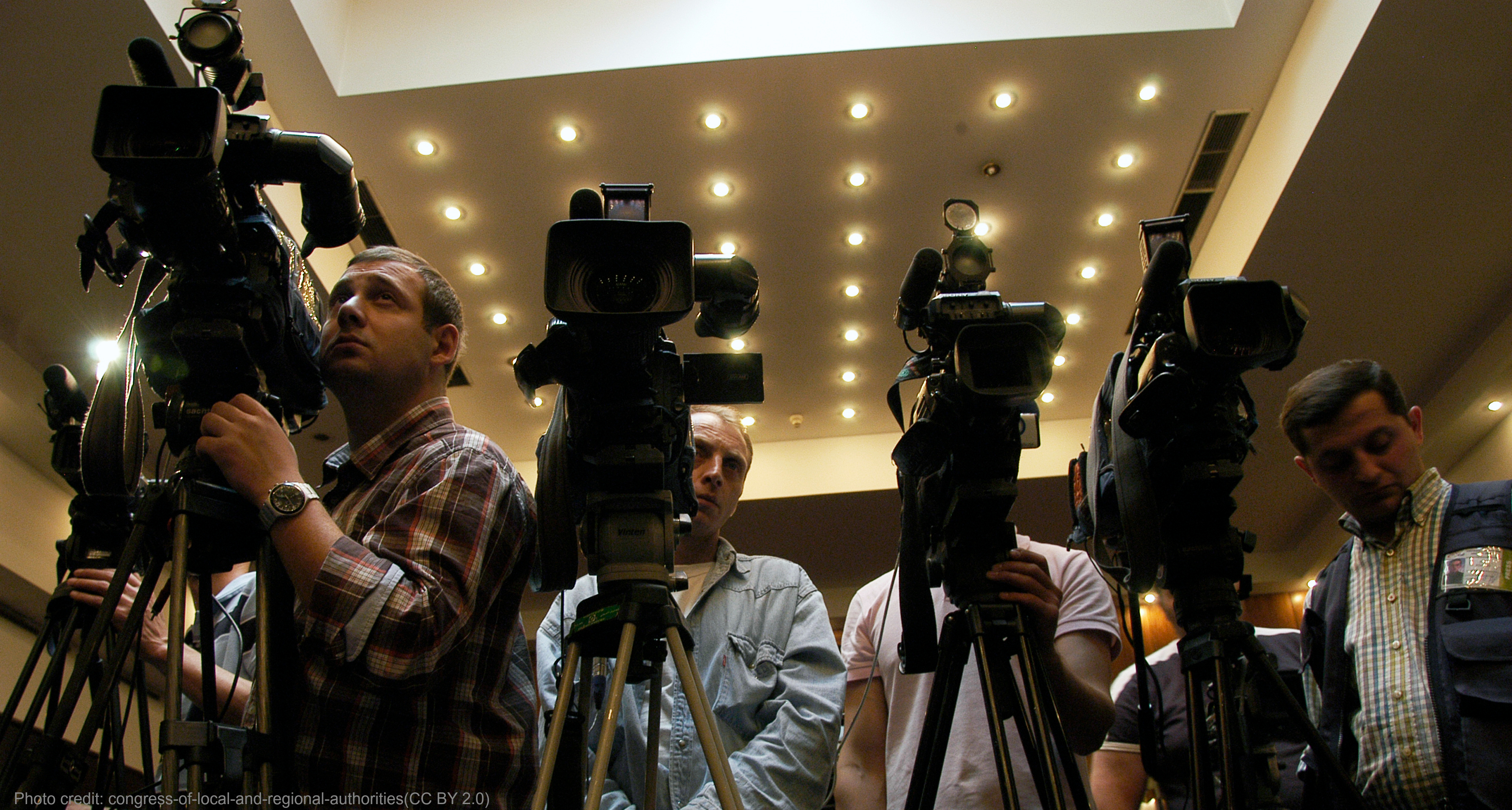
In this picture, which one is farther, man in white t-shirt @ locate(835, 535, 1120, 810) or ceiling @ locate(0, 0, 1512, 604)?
ceiling @ locate(0, 0, 1512, 604)

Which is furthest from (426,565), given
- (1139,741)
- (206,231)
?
(1139,741)

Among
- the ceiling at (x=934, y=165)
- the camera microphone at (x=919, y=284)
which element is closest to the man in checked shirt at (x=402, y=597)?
the camera microphone at (x=919, y=284)

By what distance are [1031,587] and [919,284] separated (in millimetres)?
462

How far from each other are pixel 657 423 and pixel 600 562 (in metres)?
0.18

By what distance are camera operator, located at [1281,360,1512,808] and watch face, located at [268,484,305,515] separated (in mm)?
1439

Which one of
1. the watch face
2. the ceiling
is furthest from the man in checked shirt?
the ceiling

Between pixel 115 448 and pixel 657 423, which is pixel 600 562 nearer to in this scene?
pixel 657 423

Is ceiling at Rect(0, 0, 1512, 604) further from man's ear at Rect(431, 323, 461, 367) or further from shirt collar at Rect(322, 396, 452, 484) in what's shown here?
shirt collar at Rect(322, 396, 452, 484)

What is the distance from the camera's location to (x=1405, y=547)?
5.38 feet

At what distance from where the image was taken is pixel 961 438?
4.23 feet

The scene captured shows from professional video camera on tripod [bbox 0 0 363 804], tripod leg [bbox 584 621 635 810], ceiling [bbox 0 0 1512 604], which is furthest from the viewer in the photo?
ceiling [bbox 0 0 1512 604]

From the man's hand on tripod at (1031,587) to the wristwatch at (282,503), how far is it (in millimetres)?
851

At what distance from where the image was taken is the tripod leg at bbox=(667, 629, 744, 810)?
0.92 metres

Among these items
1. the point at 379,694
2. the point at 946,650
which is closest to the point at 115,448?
the point at 379,694
